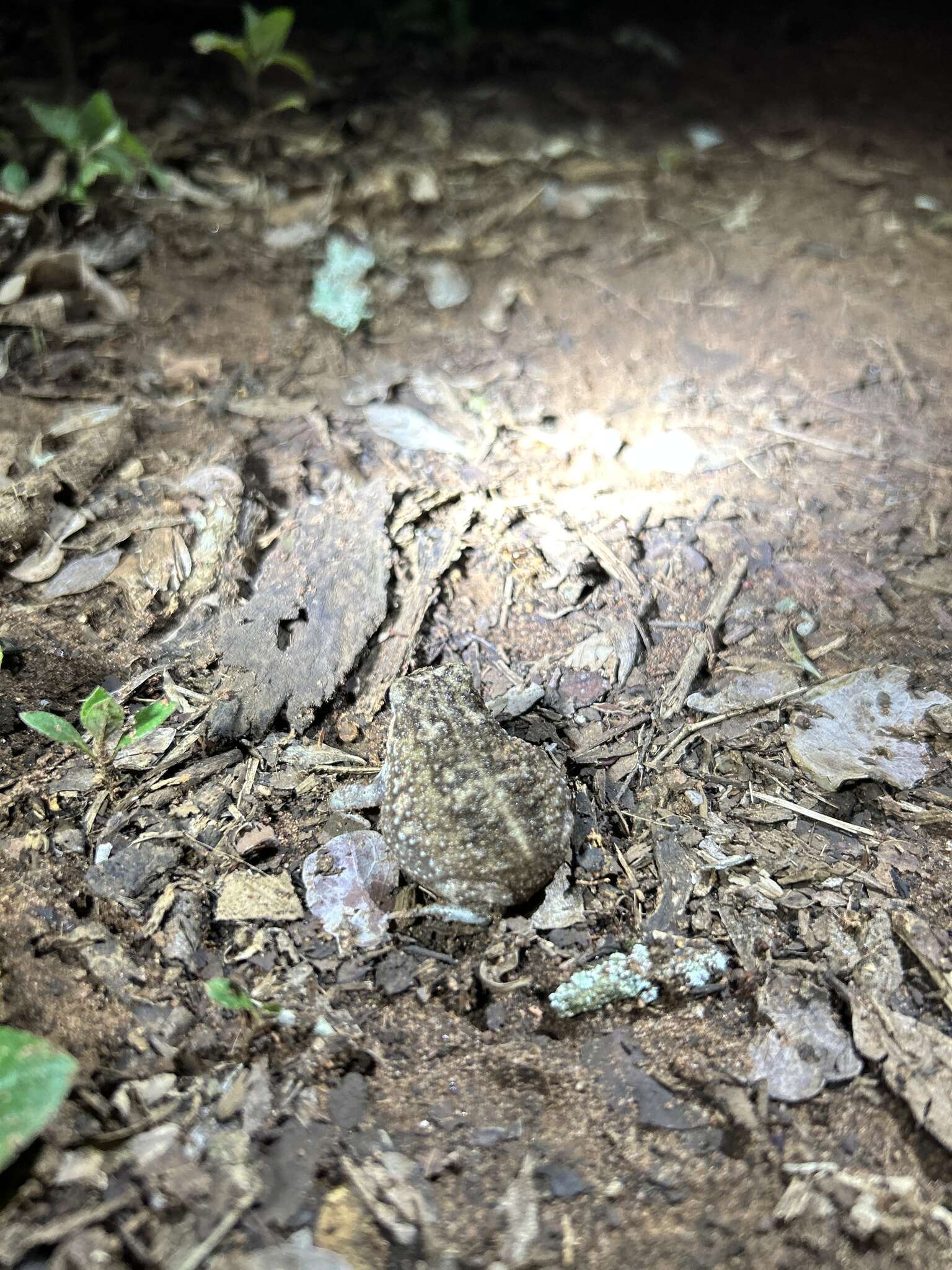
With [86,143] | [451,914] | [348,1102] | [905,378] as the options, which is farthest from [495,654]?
[86,143]

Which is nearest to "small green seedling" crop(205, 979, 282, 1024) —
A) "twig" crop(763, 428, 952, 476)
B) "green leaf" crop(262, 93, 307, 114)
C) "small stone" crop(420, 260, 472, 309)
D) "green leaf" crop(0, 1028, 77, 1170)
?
"green leaf" crop(0, 1028, 77, 1170)

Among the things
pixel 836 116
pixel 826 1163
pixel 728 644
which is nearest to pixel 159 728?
pixel 728 644

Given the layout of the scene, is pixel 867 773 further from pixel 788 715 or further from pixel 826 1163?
pixel 826 1163

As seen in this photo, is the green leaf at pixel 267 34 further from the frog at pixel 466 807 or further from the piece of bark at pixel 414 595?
the frog at pixel 466 807

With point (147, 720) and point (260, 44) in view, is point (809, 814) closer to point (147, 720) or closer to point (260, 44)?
point (147, 720)

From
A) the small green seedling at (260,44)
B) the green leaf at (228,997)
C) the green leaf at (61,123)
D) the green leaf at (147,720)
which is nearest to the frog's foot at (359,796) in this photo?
the green leaf at (147,720)

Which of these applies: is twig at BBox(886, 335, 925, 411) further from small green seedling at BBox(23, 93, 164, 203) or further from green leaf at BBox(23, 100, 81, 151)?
green leaf at BBox(23, 100, 81, 151)
